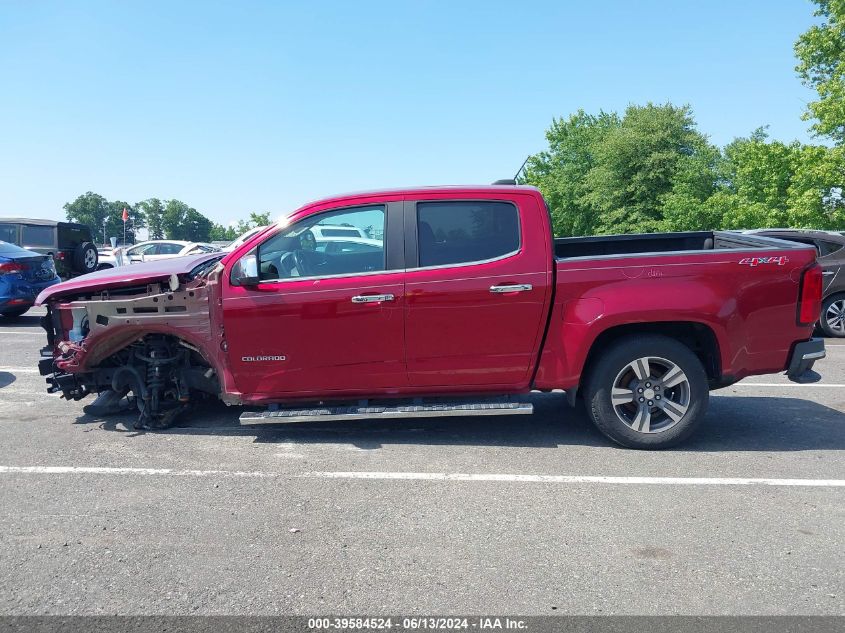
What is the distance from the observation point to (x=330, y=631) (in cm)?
265

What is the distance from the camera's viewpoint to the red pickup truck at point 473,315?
15.1ft

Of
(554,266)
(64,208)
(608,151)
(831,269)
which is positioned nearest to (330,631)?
(554,266)

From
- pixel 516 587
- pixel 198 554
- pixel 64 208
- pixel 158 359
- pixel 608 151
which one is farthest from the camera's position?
pixel 64 208

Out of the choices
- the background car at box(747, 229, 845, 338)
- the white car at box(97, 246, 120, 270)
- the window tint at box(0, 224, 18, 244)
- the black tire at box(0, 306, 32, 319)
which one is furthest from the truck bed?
the white car at box(97, 246, 120, 270)

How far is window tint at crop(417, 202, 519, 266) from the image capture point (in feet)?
15.6

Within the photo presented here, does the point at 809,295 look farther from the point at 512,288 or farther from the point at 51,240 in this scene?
the point at 51,240

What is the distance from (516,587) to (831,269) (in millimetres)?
9658

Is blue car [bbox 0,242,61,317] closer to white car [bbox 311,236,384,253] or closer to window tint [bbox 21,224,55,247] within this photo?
window tint [bbox 21,224,55,247]

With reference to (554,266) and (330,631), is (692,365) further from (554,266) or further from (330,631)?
(330,631)

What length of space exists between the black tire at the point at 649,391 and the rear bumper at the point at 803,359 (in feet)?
2.30

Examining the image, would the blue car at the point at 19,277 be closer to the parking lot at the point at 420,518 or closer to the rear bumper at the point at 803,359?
the parking lot at the point at 420,518

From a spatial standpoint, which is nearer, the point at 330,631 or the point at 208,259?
the point at 330,631

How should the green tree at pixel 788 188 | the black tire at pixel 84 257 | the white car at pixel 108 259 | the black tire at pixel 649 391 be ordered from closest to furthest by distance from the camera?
the black tire at pixel 649 391
the black tire at pixel 84 257
the green tree at pixel 788 188
the white car at pixel 108 259

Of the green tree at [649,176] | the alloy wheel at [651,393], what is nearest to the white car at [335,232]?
the alloy wheel at [651,393]
